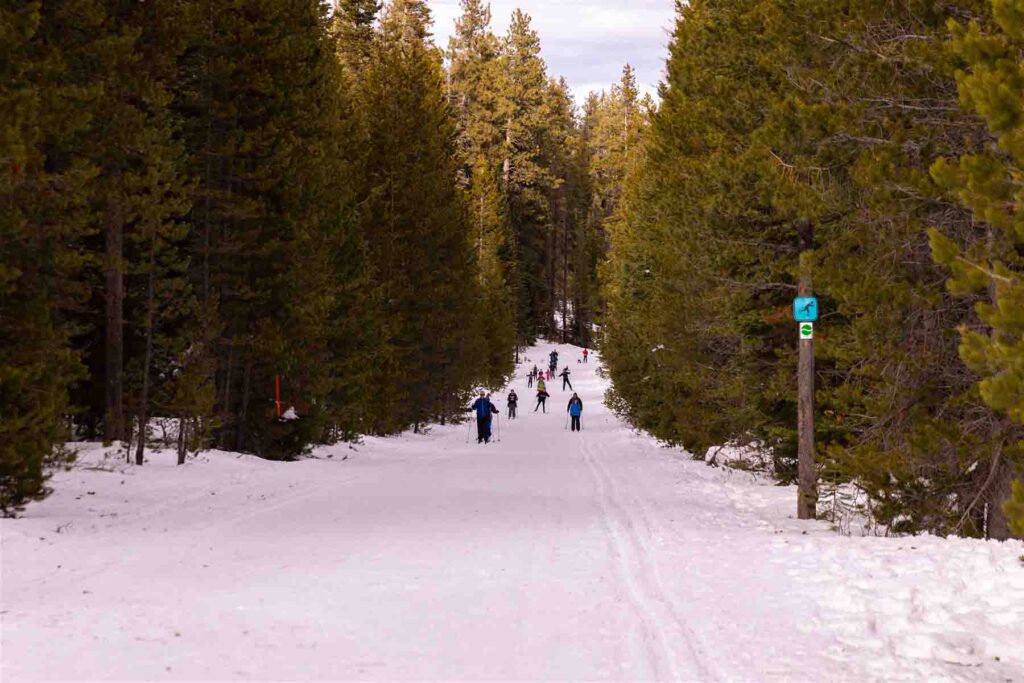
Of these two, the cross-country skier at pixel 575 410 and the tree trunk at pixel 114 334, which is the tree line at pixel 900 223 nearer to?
the tree trunk at pixel 114 334

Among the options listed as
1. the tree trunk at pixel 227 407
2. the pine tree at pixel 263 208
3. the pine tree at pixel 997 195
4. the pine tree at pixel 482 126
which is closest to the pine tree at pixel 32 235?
the pine tree at pixel 263 208

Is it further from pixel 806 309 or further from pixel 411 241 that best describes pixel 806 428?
pixel 411 241

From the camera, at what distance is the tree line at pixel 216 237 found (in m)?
12.4

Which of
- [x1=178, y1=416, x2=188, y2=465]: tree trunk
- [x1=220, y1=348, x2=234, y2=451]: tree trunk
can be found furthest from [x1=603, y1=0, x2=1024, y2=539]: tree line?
[x1=220, y1=348, x2=234, y2=451]: tree trunk

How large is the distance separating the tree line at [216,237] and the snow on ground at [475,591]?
2.46 metres

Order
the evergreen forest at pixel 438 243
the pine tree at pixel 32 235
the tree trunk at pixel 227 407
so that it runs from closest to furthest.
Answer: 1. the evergreen forest at pixel 438 243
2. the pine tree at pixel 32 235
3. the tree trunk at pixel 227 407

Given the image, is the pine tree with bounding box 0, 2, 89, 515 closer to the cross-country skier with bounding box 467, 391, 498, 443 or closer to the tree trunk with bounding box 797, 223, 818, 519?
the tree trunk with bounding box 797, 223, 818, 519

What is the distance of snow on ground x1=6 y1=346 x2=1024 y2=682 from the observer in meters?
6.66

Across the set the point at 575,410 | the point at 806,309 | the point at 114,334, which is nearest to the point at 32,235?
the point at 114,334

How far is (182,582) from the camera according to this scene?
29.3 feet

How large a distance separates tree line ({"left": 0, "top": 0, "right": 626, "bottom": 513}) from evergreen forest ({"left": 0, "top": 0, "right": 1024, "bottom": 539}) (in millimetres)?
69

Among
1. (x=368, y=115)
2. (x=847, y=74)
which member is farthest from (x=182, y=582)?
(x=368, y=115)

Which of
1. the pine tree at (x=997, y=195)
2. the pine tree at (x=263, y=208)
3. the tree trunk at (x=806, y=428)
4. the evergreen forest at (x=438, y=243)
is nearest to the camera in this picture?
the pine tree at (x=997, y=195)

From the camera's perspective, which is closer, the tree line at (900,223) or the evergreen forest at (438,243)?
the tree line at (900,223)
